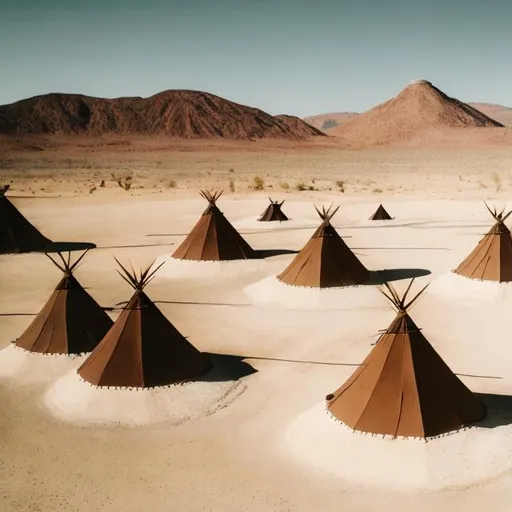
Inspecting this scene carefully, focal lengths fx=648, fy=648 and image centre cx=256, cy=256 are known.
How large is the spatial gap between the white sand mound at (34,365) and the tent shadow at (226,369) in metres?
2.69

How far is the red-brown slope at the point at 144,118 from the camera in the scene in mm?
134875

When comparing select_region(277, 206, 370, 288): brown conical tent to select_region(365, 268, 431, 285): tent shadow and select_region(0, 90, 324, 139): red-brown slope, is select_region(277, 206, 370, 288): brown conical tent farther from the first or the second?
select_region(0, 90, 324, 139): red-brown slope

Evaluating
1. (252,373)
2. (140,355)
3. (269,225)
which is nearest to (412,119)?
(269,225)

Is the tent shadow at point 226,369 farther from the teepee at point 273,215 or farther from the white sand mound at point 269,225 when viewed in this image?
the teepee at point 273,215

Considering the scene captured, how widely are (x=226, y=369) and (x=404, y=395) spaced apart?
440 cm

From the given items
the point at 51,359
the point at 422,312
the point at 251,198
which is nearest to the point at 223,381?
the point at 51,359

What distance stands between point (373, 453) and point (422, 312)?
8296 mm

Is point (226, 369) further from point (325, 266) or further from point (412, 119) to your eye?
point (412, 119)

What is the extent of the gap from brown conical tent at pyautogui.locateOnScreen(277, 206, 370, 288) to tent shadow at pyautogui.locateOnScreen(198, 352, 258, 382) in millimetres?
5047

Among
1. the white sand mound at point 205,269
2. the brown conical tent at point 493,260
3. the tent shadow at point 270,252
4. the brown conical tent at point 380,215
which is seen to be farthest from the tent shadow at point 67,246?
the brown conical tent at point 493,260

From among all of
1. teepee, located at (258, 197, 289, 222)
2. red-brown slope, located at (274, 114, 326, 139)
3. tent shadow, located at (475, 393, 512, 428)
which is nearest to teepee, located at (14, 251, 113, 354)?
tent shadow, located at (475, 393, 512, 428)

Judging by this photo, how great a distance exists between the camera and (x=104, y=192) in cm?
4638

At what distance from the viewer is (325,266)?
1830cm

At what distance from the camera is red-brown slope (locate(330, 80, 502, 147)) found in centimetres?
13612
